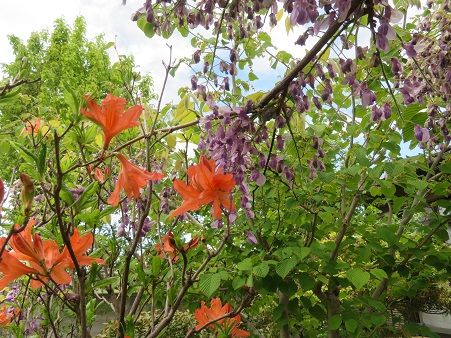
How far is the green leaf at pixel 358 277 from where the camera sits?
2.12 m

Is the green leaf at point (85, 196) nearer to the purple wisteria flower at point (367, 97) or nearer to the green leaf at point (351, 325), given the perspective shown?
the purple wisteria flower at point (367, 97)

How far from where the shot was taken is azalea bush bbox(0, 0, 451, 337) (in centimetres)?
99

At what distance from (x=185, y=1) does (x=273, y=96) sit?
70 cm

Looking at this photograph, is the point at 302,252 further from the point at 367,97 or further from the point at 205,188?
the point at 205,188

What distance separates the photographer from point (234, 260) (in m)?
2.97

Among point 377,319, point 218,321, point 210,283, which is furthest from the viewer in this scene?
point 377,319

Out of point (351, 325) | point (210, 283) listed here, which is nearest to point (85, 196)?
point (210, 283)

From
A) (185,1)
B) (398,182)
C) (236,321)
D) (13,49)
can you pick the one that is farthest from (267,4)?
(13,49)

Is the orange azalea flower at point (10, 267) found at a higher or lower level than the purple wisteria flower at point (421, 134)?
lower

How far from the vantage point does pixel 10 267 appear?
867mm

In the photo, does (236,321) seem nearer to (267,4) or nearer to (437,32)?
(267,4)

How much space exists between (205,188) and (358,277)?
1285 mm

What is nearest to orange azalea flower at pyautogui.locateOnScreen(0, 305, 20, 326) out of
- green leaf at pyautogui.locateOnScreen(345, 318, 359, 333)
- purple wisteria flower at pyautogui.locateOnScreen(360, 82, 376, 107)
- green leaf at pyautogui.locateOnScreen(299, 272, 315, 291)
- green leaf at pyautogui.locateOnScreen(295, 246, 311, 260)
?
green leaf at pyautogui.locateOnScreen(295, 246, 311, 260)

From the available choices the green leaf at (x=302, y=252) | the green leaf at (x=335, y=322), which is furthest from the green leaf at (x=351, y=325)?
the green leaf at (x=302, y=252)
